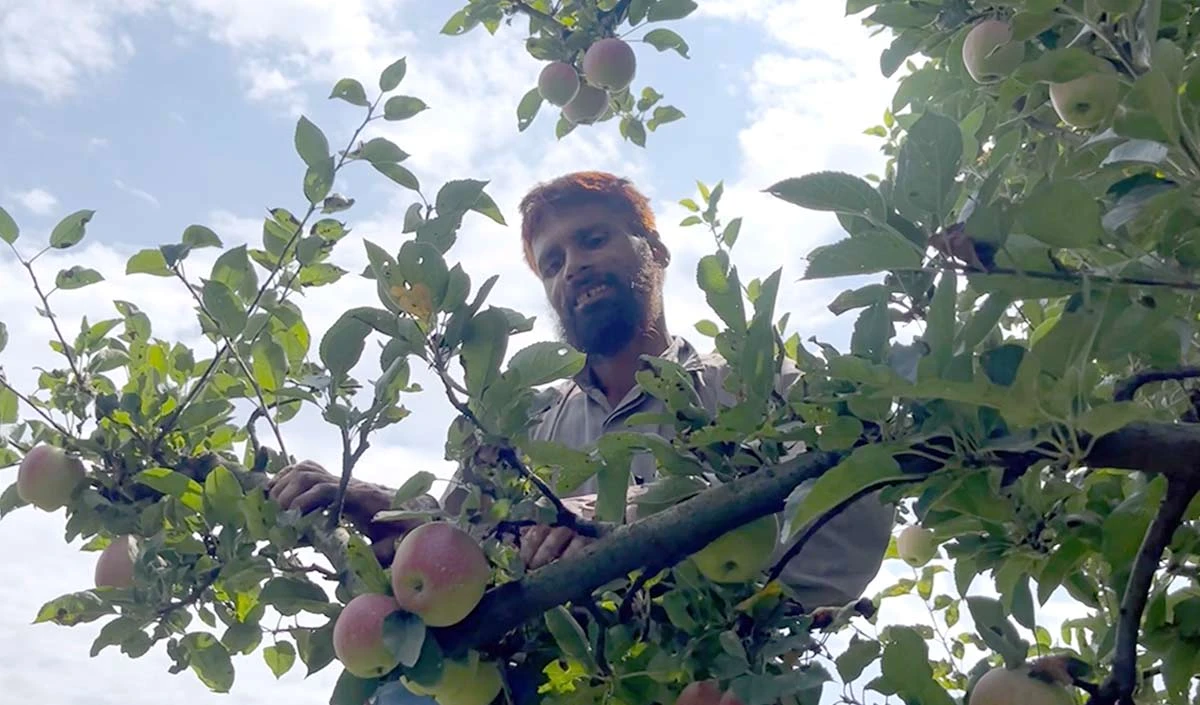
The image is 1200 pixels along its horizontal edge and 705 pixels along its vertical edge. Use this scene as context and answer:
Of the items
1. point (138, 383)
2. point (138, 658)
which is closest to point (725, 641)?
point (138, 658)

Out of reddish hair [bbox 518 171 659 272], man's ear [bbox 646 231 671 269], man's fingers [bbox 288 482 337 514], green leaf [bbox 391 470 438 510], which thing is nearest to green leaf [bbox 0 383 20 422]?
man's fingers [bbox 288 482 337 514]

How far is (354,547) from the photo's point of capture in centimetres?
108

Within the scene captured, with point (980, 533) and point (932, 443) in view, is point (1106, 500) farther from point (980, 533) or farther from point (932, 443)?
point (932, 443)

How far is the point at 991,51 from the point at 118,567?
1.37 meters

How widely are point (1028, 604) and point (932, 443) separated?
0.41 meters

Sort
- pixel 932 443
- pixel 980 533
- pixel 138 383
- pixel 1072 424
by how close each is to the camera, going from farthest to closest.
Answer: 1. pixel 138 383
2. pixel 980 533
3. pixel 932 443
4. pixel 1072 424

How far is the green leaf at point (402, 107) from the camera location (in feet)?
5.31

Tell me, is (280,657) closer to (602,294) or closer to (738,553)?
(738,553)

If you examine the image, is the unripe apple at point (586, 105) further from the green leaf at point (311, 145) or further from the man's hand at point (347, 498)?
the man's hand at point (347, 498)

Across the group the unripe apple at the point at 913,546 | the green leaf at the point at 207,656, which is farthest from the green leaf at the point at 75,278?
the unripe apple at the point at 913,546

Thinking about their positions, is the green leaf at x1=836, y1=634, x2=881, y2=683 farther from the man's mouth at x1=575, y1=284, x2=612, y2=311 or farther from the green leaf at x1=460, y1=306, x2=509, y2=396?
the man's mouth at x1=575, y1=284, x2=612, y2=311

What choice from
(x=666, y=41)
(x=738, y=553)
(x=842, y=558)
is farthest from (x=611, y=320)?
(x=738, y=553)

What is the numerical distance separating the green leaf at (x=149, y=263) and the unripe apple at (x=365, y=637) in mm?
659

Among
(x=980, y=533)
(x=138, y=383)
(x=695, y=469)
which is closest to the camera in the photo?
(x=695, y=469)
